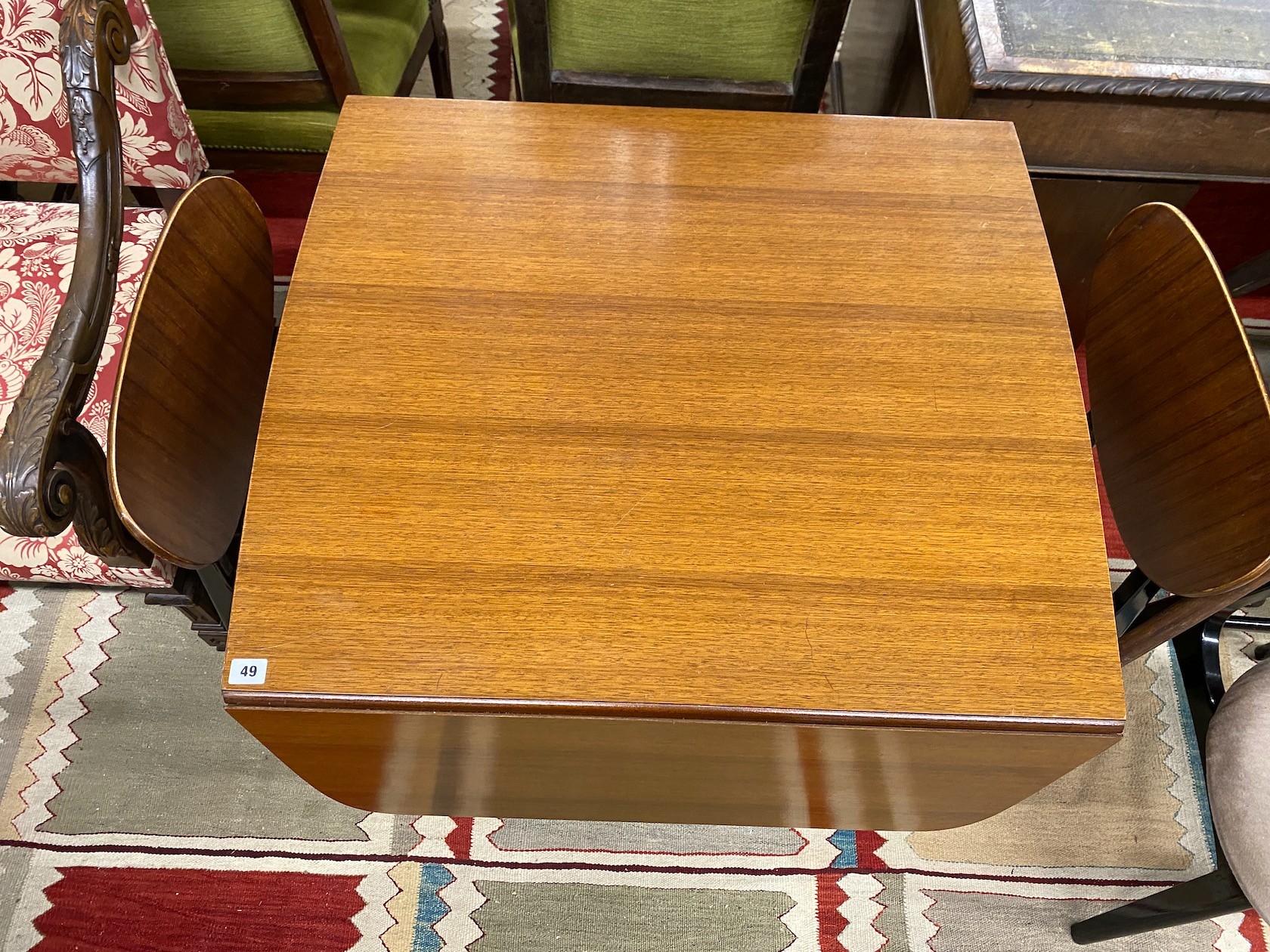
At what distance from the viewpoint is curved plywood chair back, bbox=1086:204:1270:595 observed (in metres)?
0.67

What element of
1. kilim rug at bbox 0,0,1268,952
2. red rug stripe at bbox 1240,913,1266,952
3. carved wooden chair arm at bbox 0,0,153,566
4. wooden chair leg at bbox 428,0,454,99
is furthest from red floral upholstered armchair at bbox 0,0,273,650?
red rug stripe at bbox 1240,913,1266,952

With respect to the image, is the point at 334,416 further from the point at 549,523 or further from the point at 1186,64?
the point at 1186,64

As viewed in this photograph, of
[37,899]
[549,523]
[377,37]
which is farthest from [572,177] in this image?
[37,899]

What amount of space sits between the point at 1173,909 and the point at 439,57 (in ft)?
5.66

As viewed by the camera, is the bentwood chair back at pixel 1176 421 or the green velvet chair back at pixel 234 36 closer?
the bentwood chair back at pixel 1176 421

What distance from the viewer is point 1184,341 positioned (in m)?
0.74

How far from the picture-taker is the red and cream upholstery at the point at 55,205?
90cm

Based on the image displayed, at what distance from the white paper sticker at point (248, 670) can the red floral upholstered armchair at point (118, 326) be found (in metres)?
0.15

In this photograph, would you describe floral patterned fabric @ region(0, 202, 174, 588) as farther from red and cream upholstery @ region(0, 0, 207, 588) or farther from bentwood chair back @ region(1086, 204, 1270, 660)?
bentwood chair back @ region(1086, 204, 1270, 660)

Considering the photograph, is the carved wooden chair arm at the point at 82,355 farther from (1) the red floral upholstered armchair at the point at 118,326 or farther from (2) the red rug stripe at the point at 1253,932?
(2) the red rug stripe at the point at 1253,932

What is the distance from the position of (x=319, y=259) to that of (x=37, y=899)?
88cm

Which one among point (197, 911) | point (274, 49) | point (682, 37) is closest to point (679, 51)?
point (682, 37)

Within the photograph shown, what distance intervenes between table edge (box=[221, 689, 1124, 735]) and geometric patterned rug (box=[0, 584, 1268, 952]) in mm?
558

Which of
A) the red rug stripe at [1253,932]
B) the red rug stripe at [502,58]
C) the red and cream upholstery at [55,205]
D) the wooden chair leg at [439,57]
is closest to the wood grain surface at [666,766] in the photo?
the red and cream upholstery at [55,205]
